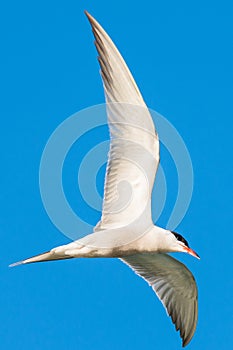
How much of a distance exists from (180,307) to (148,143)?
12.9 feet

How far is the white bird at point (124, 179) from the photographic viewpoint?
12477mm

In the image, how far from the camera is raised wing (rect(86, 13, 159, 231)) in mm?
12352

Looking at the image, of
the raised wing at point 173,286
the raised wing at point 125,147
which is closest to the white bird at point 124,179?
the raised wing at point 125,147

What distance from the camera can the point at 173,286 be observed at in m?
15.6

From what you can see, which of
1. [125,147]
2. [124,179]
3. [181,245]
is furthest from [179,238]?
[125,147]

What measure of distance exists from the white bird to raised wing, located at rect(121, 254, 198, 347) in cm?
164

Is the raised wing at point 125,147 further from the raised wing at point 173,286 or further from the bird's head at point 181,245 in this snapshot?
the raised wing at point 173,286

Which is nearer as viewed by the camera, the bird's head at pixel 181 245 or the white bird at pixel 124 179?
the white bird at pixel 124 179

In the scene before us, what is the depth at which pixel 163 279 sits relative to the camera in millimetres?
15641

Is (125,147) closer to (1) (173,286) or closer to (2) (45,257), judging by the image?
(2) (45,257)

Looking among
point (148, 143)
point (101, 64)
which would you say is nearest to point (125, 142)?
point (148, 143)

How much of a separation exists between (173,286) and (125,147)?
3626mm

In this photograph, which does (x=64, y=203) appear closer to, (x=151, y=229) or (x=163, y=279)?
(x=151, y=229)

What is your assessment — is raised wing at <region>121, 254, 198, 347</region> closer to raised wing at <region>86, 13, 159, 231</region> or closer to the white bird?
the white bird
